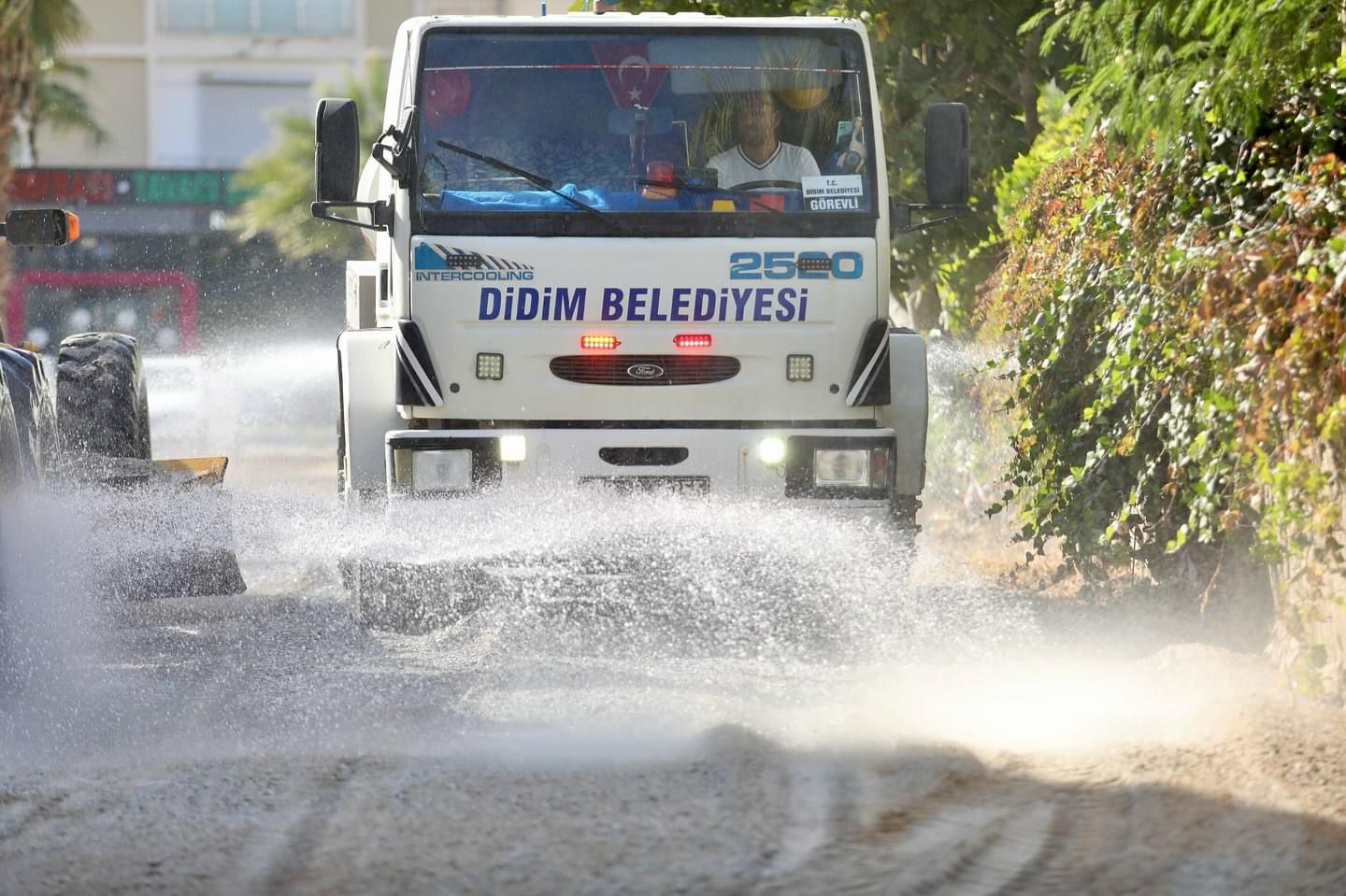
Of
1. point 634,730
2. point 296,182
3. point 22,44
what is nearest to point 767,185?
point 634,730

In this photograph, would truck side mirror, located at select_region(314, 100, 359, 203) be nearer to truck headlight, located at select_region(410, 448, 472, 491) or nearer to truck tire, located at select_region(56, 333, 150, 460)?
truck headlight, located at select_region(410, 448, 472, 491)

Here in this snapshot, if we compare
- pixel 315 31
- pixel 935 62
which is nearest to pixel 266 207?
pixel 315 31

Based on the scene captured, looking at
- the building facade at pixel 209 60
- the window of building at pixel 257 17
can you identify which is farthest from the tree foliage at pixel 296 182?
the window of building at pixel 257 17

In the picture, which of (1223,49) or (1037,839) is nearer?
(1037,839)

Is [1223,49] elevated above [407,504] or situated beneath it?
elevated above

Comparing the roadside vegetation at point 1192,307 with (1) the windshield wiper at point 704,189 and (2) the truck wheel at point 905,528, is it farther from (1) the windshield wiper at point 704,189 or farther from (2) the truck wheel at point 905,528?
(1) the windshield wiper at point 704,189

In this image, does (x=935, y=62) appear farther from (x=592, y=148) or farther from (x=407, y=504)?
(x=407, y=504)

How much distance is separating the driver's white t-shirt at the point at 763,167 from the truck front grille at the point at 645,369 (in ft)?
2.47

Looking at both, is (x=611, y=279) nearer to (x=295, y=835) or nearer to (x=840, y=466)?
(x=840, y=466)

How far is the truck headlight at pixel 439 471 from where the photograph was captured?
339 inches

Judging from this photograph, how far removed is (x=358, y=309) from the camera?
33.6 ft

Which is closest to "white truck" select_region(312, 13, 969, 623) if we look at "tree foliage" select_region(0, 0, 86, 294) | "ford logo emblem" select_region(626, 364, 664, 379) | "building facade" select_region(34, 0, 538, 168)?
"ford logo emblem" select_region(626, 364, 664, 379)

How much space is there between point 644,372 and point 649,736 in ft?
8.89

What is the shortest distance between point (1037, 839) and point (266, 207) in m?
42.9
